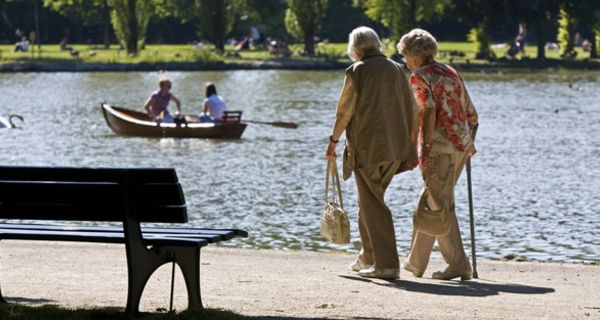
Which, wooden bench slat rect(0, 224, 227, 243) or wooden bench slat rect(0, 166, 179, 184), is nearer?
wooden bench slat rect(0, 166, 179, 184)

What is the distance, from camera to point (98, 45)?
321 ft

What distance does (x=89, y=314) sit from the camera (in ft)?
25.5

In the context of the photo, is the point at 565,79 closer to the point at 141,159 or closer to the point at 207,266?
the point at 141,159

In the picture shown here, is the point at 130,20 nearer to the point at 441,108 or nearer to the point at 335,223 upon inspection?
the point at 335,223

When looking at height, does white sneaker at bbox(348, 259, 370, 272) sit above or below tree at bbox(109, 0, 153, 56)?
above

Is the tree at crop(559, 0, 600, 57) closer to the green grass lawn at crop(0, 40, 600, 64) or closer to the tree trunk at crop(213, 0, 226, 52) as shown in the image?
the green grass lawn at crop(0, 40, 600, 64)

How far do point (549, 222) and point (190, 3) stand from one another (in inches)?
2772

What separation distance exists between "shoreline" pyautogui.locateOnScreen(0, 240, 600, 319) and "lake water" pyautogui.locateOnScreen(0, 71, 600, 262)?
3.80m

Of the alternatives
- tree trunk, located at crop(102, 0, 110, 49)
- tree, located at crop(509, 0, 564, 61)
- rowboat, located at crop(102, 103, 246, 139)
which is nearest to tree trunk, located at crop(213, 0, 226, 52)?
tree trunk, located at crop(102, 0, 110, 49)

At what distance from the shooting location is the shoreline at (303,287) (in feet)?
27.2

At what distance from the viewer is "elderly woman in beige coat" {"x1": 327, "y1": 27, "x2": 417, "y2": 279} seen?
9484 millimetres

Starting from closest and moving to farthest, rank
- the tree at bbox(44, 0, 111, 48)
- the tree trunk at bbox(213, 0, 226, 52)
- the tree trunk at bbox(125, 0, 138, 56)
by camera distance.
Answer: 1. the tree trunk at bbox(125, 0, 138, 56)
2. the tree trunk at bbox(213, 0, 226, 52)
3. the tree at bbox(44, 0, 111, 48)

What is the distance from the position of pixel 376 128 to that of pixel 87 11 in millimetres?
81039

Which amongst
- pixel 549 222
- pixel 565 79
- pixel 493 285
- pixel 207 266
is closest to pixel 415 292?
pixel 493 285
